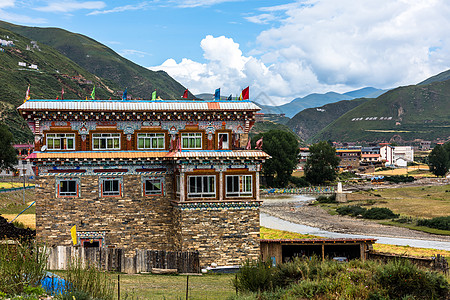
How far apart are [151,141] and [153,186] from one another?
3.47 meters

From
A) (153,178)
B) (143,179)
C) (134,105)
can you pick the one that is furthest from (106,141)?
(153,178)

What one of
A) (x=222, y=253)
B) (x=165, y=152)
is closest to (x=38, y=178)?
(x=165, y=152)

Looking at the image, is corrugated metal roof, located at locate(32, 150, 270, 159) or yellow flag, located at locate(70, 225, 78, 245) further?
corrugated metal roof, located at locate(32, 150, 270, 159)

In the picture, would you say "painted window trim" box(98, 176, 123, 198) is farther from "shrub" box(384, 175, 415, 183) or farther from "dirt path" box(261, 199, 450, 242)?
"shrub" box(384, 175, 415, 183)

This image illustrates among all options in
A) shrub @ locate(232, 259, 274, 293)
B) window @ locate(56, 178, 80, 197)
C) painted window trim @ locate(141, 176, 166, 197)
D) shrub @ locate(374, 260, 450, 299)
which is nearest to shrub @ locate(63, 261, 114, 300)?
shrub @ locate(232, 259, 274, 293)

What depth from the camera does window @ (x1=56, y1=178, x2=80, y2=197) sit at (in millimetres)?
32938

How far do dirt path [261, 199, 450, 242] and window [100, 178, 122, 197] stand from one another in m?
40.3

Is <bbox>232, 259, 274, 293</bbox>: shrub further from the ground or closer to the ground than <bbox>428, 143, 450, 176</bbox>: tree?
closer to the ground

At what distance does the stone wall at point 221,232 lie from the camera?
1286 inches

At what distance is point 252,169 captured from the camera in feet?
112

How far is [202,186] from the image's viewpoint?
1314 inches

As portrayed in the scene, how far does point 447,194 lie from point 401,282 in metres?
89.6

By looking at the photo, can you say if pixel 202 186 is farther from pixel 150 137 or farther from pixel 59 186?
pixel 59 186

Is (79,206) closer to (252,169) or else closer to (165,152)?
(165,152)
